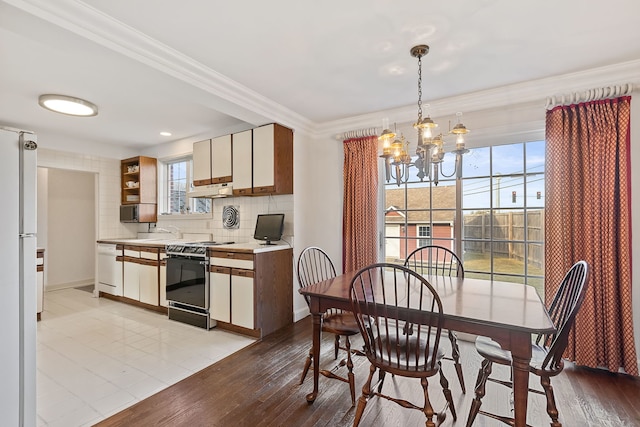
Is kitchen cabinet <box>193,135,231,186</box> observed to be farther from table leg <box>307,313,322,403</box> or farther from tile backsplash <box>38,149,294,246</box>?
table leg <box>307,313,322,403</box>

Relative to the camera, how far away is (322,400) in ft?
6.79

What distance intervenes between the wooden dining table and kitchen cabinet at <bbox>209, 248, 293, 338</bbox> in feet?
3.62

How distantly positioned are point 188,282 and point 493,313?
10.2 feet

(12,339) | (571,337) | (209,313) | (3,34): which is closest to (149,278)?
(209,313)

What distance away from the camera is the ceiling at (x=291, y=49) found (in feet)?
5.69

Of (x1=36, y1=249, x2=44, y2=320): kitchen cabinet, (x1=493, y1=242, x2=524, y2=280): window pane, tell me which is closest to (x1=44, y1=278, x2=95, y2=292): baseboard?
(x1=36, y1=249, x2=44, y2=320): kitchen cabinet

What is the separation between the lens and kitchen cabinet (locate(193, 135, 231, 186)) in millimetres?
3791

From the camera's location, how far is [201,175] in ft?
13.2

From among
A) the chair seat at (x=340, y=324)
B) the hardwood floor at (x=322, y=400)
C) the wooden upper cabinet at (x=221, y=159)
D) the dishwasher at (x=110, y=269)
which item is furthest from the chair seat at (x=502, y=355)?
the dishwasher at (x=110, y=269)

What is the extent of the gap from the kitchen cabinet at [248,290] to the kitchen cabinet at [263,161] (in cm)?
78

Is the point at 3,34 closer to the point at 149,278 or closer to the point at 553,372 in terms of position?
the point at 149,278

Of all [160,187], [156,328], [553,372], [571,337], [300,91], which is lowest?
[156,328]

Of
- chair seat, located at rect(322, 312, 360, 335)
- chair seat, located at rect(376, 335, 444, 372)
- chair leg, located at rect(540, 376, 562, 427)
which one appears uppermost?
chair seat, located at rect(376, 335, 444, 372)

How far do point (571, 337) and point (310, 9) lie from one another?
3196 millimetres
